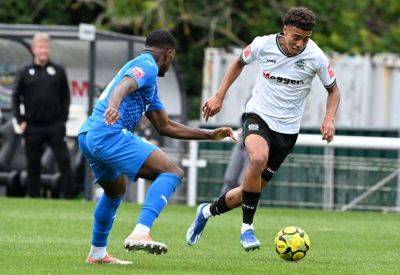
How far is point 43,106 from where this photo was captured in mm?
18125

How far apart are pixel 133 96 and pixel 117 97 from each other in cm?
42

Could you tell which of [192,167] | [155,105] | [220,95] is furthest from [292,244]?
[192,167]

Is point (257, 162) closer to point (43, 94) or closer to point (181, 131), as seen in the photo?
point (181, 131)

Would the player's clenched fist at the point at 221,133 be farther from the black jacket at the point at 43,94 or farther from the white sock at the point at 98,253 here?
the black jacket at the point at 43,94

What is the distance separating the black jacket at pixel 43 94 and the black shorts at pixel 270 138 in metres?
6.95

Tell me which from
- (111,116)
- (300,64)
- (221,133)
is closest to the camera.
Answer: (111,116)

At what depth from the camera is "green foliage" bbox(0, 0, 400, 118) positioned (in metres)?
26.6

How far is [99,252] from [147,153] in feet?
3.20

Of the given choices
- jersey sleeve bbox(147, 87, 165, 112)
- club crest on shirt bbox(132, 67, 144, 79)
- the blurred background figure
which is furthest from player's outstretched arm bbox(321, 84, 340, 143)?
the blurred background figure

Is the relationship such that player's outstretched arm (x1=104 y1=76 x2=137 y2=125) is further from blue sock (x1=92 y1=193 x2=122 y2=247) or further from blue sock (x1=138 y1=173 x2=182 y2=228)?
blue sock (x1=92 y1=193 x2=122 y2=247)

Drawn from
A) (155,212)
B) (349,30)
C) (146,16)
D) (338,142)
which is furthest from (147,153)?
(349,30)

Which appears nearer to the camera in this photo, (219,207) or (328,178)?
(219,207)

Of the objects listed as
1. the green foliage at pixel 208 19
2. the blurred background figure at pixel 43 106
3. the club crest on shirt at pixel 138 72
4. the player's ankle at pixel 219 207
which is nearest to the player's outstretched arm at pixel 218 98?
the player's ankle at pixel 219 207

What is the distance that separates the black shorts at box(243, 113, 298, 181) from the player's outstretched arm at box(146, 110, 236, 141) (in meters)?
1.14
